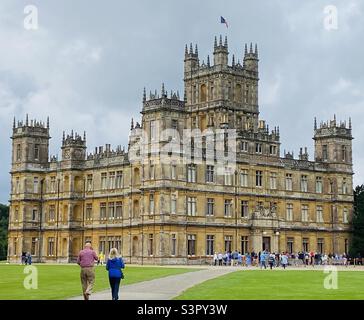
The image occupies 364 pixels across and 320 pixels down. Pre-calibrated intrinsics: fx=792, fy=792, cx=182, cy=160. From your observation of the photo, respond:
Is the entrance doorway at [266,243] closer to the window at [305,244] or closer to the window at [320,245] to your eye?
the window at [305,244]

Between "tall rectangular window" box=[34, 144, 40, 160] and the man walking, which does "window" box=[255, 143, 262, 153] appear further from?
the man walking

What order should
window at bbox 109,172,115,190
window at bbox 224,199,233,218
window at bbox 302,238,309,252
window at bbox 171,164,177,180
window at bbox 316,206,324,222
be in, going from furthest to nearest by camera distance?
window at bbox 316,206,324,222 < window at bbox 302,238,309,252 < window at bbox 109,172,115,190 < window at bbox 224,199,233,218 < window at bbox 171,164,177,180

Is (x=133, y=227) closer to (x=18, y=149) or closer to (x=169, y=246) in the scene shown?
(x=169, y=246)

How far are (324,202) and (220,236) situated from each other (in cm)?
1537

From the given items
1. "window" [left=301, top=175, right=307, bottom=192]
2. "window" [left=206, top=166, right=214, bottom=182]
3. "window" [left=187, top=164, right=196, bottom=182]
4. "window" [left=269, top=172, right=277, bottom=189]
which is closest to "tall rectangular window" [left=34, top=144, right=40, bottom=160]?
"window" [left=187, top=164, right=196, bottom=182]

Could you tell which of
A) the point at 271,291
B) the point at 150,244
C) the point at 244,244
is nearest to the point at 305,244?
the point at 244,244

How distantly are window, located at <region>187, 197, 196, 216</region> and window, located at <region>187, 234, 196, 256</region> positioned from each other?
6.90 ft

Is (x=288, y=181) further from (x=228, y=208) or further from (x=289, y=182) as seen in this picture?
(x=228, y=208)

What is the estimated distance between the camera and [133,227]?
78.9 m

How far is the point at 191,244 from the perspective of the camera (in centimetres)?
7569

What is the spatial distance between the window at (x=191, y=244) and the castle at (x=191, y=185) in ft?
0.34

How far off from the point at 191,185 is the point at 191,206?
2.01m

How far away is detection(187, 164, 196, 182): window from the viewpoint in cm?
7567
